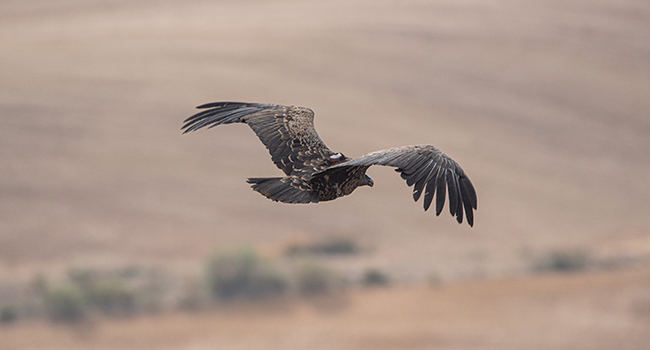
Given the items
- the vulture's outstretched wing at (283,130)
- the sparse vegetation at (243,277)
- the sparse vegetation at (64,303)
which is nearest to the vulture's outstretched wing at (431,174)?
the vulture's outstretched wing at (283,130)

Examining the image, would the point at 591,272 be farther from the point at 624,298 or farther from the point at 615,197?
the point at 615,197

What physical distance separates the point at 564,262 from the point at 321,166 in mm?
28494

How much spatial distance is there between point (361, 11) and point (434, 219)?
29290mm

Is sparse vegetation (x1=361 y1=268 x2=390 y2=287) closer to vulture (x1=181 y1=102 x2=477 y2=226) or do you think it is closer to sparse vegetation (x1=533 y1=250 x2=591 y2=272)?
sparse vegetation (x1=533 y1=250 x2=591 y2=272)

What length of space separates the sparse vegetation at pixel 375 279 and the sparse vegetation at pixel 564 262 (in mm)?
5787

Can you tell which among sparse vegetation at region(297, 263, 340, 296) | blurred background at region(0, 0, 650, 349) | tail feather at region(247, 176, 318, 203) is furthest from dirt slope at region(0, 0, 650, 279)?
tail feather at region(247, 176, 318, 203)

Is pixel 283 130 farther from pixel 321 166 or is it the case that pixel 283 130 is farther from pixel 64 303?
pixel 64 303

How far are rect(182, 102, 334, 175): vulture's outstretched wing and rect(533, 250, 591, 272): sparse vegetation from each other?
27.1 meters

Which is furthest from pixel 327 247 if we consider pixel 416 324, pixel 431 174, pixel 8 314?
pixel 431 174

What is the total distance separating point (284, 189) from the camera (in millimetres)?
7805

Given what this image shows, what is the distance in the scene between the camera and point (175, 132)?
144ft

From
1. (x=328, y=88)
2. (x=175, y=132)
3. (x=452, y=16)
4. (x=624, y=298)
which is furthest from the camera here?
(x=452, y=16)

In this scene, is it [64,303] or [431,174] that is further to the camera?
[64,303]

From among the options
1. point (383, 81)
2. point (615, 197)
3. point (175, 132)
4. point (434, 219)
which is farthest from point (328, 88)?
point (615, 197)
